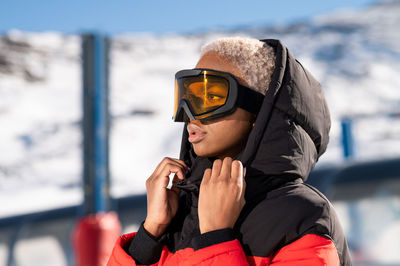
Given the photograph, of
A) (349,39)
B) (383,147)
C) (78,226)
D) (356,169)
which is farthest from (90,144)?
(349,39)

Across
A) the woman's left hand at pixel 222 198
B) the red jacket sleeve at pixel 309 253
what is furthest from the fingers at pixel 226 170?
the red jacket sleeve at pixel 309 253

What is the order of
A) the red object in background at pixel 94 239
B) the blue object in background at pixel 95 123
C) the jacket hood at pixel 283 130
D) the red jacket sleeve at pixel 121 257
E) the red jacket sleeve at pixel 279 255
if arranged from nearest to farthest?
the red jacket sleeve at pixel 279 255
the jacket hood at pixel 283 130
the red jacket sleeve at pixel 121 257
the red object in background at pixel 94 239
the blue object in background at pixel 95 123

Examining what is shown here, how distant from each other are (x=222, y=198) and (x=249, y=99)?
0.33 metres

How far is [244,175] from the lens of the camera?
1.33 m

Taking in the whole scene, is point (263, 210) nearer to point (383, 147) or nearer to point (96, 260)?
point (96, 260)

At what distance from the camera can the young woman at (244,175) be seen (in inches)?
49.4

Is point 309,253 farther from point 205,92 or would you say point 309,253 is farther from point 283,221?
point 205,92

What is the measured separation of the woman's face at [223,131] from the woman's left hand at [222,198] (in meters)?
0.16

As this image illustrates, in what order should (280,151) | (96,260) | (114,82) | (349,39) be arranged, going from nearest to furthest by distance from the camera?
(280,151) < (96,260) < (114,82) < (349,39)

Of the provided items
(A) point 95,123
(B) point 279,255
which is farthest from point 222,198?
(A) point 95,123

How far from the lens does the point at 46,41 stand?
2229 inches

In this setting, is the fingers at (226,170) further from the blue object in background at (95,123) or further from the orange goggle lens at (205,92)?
the blue object in background at (95,123)

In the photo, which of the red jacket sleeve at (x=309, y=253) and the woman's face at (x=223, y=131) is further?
the woman's face at (x=223, y=131)

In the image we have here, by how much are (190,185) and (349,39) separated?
62.2m
